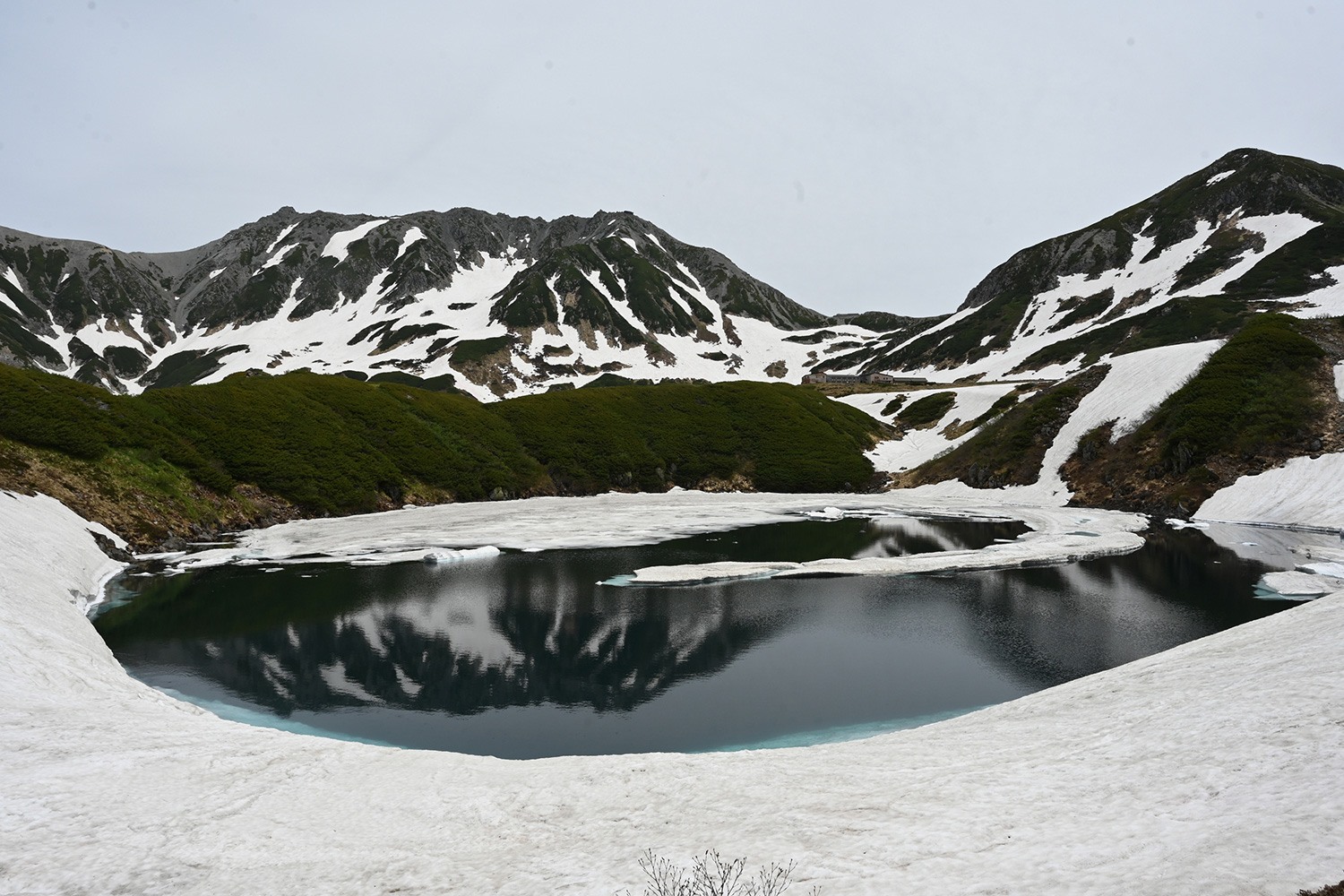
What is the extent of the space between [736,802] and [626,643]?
18.7 m

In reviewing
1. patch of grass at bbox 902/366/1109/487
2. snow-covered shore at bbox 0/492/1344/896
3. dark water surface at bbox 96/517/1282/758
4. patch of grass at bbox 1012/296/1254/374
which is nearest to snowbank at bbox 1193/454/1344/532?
dark water surface at bbox 96/517/1282/758

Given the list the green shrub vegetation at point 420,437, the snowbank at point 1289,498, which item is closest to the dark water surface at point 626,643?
the snowbank at point 1289,498

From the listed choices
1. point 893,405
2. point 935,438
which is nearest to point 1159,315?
point 893,405

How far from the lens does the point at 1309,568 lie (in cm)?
3866

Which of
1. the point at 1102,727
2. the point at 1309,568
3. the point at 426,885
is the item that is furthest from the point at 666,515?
the point at 426,885

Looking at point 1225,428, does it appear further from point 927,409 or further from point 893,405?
point 893,405

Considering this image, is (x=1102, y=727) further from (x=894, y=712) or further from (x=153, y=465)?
(x=153, y=465)

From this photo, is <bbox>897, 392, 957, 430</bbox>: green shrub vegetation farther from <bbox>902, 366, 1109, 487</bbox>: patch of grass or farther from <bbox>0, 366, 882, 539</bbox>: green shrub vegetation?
<bbox>902, 366, 1109, 487</bbox>: patch of grass

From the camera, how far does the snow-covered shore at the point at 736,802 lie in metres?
9.75

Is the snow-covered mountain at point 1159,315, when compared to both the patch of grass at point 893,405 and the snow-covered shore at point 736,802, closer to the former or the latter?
the patch of grass at point 893,405

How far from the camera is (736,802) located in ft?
41.9

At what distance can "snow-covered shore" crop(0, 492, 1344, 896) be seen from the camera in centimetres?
975

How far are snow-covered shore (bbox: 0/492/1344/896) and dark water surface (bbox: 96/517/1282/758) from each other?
4825 millimetres

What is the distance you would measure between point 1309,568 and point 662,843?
44321mm
